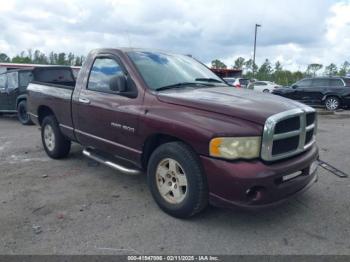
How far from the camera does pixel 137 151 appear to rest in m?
4.50

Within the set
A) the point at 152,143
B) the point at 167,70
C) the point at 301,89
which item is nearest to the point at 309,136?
the point at 152,143

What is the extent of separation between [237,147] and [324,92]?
15875mm

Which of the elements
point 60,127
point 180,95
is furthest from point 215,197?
point 60,127

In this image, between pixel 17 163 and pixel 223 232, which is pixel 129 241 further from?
pixel 17 163

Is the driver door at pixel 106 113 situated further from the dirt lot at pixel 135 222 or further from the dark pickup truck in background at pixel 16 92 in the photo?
the dark pickup truck in background at pixel 16 92

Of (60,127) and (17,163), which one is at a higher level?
(60,127)

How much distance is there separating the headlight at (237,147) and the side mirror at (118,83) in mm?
1518

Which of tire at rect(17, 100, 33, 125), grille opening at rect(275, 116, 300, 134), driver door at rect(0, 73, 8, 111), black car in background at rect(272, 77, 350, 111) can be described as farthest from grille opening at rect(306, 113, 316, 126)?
black car in background at rect(272, 77, 350, 111)

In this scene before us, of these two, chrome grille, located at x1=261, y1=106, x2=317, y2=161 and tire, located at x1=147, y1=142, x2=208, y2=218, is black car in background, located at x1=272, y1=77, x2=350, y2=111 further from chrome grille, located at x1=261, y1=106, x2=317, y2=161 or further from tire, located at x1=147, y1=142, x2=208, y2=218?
tire, located at x1=147, y1=142, x2=208, y2=218

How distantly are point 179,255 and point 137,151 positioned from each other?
1508 millimetres

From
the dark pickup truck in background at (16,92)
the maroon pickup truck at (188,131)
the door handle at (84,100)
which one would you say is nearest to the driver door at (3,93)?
the dark pickup truck in background at (16,92)

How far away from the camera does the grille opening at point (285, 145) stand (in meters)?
3.65

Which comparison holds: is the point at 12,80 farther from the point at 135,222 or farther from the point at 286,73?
the point at 286,73

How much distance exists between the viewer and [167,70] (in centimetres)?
493
